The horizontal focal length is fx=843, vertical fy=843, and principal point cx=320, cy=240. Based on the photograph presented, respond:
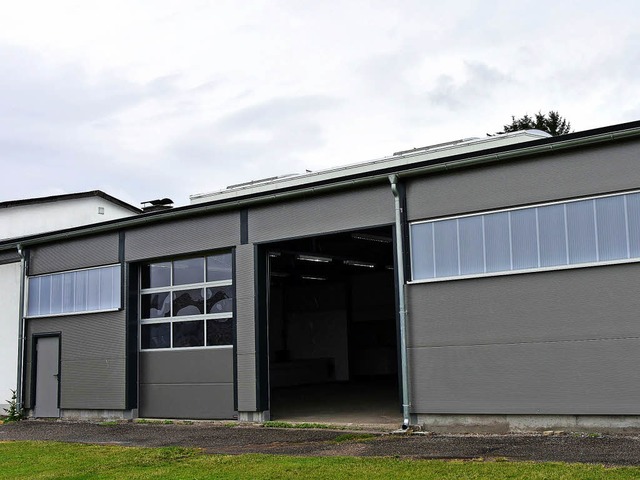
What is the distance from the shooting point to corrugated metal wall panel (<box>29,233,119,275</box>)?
19.8 meters

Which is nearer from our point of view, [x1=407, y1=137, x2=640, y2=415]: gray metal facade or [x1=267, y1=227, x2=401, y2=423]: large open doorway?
[x1=407, y1=137, x2=640, y2=415]: gray metal facade

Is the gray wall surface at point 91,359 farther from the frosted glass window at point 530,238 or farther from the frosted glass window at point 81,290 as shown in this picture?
the frosted glass window at point 530,238

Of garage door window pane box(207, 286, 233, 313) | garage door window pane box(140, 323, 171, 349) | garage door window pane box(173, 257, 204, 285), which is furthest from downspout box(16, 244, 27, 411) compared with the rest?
garage door window pane box(207, 286, 233, 313)

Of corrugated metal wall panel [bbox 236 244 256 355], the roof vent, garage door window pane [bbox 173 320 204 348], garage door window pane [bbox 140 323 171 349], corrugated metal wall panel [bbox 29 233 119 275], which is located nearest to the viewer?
corrugated metal wall panel [bbox 236 244 256 355]

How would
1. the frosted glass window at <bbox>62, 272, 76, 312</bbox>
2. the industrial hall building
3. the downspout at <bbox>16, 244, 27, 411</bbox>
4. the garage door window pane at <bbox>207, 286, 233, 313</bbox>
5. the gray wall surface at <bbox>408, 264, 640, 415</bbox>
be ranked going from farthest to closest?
the downspout at <bbox>16, 244, 27, 411</bbox> → the frosted glass window at <bbox>62, 272, 76, 312</bbox> → the garage door window pane at <bbox>207, 286, 233, 313</bbox> → the industrial hall building → the gray wall surface at <bbox>408, 264, 640, 415</bbox>

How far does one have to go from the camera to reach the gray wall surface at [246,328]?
16.7m

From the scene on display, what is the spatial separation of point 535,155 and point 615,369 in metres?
3.48

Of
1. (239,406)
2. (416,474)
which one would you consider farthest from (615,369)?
(239,406)

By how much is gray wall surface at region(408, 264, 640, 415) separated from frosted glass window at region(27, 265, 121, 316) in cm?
824

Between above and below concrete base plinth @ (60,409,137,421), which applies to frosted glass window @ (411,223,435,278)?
above

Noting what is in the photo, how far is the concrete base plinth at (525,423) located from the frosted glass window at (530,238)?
2.30 m

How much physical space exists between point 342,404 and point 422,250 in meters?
6.95

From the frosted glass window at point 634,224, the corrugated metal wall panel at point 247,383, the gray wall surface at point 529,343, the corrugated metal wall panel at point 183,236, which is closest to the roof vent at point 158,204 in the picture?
the corrugated metal wall panel at point 183,236

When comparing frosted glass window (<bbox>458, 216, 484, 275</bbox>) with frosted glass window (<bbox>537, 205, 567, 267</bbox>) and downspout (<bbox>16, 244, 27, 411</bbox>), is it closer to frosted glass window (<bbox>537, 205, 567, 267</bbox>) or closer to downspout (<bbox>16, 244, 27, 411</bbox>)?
frosted glass window (<bbox>537, 205, 567, 267</bbox>)
